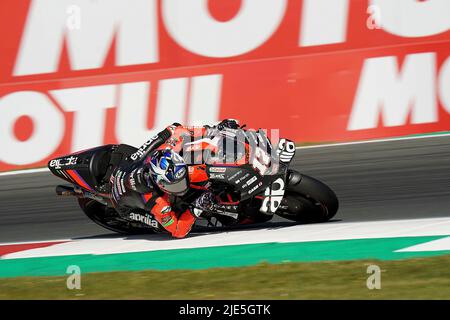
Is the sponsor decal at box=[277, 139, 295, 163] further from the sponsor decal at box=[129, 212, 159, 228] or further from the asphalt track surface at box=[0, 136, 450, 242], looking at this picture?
the sponsor decal at box=[129, 212, 159, 228]

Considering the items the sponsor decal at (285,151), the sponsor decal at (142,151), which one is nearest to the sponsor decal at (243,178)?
the sponsor decal at (285,151)

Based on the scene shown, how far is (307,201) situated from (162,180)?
5.02 ft

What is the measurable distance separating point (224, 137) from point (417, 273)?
7.86 feet

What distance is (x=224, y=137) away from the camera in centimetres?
826

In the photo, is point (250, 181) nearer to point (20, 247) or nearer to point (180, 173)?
point (180, 173)

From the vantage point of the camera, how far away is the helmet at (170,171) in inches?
316

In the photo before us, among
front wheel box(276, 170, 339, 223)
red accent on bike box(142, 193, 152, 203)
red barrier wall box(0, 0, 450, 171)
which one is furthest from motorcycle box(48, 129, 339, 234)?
red barrier wall box(0, 0, 450, 171)

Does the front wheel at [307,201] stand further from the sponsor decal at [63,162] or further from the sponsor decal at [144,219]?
the sponsor decal at [63,162]

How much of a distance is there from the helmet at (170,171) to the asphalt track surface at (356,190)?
1.46 meters

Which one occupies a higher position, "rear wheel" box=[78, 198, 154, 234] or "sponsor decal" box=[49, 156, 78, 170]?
"sponsor decal" box=[49, 156, 78, 170]

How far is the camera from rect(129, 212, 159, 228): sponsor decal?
871cm

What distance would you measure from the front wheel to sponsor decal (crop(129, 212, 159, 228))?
130 centimetres
